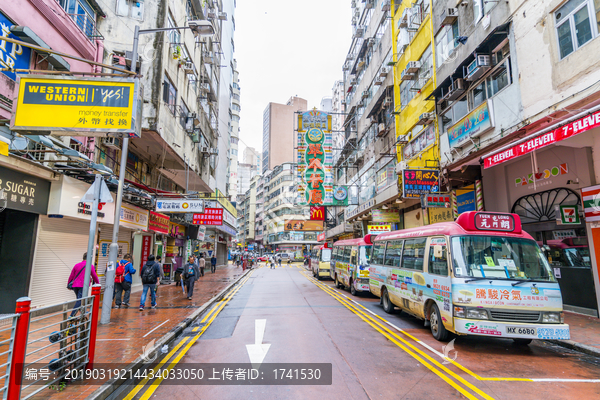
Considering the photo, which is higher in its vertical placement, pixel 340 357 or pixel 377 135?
pixel 377 135

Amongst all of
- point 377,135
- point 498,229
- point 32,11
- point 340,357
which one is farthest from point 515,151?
point 377,135

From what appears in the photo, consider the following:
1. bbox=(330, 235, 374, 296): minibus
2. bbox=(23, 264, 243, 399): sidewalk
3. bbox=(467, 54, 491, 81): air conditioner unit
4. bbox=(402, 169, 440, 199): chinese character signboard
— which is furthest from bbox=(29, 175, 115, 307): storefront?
bbox=(467, 54, 491, 81): air conditioner unit

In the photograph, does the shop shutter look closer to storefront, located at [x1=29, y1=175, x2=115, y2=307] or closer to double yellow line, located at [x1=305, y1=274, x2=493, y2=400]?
storefront, located at [x1=29, y1=175, x2=115, y2=307]

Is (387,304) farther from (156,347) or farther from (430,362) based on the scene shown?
(156,347)

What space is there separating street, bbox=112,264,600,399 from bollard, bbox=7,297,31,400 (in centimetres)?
148

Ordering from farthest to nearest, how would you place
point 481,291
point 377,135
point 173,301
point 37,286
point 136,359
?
point 377,135
point 173,301
point 37,286
point 481,291
point 136,359

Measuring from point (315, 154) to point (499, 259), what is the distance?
23.8 m

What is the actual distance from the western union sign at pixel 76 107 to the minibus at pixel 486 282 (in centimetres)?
669

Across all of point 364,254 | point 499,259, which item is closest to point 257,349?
point 499,259

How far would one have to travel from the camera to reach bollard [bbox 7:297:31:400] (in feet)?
11.4

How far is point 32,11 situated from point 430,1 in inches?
703

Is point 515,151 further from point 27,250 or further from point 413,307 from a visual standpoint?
point 27,250

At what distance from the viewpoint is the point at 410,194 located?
1538 centimetres

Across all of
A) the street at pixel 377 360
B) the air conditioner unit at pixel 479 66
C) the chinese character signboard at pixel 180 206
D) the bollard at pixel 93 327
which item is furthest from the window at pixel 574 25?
the chinese character signboard at pixel 180 206
